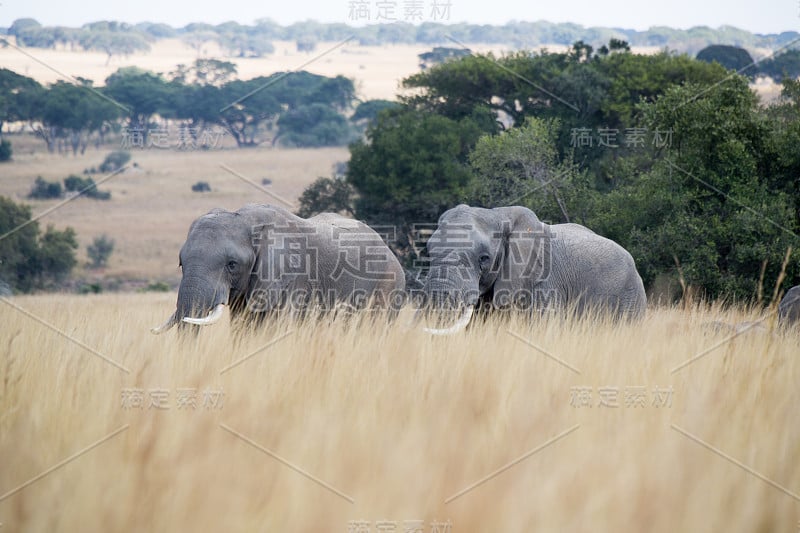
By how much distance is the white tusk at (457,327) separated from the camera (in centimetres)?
843

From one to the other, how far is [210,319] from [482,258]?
10.5 feet

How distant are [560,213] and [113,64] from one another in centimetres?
8265

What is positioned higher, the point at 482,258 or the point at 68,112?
the point at 482,258

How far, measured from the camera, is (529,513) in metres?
4.50

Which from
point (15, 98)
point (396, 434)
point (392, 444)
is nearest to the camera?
point (392, 444)

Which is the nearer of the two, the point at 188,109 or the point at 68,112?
the point at 68,112

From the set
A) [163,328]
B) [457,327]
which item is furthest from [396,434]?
[163,328]

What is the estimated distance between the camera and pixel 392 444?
4.97 metres

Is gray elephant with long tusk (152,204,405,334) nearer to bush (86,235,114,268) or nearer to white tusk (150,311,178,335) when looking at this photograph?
white tusk (150,311,178,335)

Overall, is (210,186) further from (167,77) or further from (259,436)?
(259,436)

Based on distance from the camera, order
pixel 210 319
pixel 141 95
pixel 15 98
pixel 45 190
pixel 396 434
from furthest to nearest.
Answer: pixel 141 95 < pixel 15 98 < pixel 45 190 < pixel 210 319 < pixel 396 434

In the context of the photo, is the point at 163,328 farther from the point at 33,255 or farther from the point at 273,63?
the point at 273,63

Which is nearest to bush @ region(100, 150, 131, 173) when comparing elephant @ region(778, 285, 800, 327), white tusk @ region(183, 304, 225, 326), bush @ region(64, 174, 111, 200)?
bush @ region(64, 174, 111, 200)

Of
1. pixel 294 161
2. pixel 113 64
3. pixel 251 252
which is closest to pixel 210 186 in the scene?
pixel 294 161
